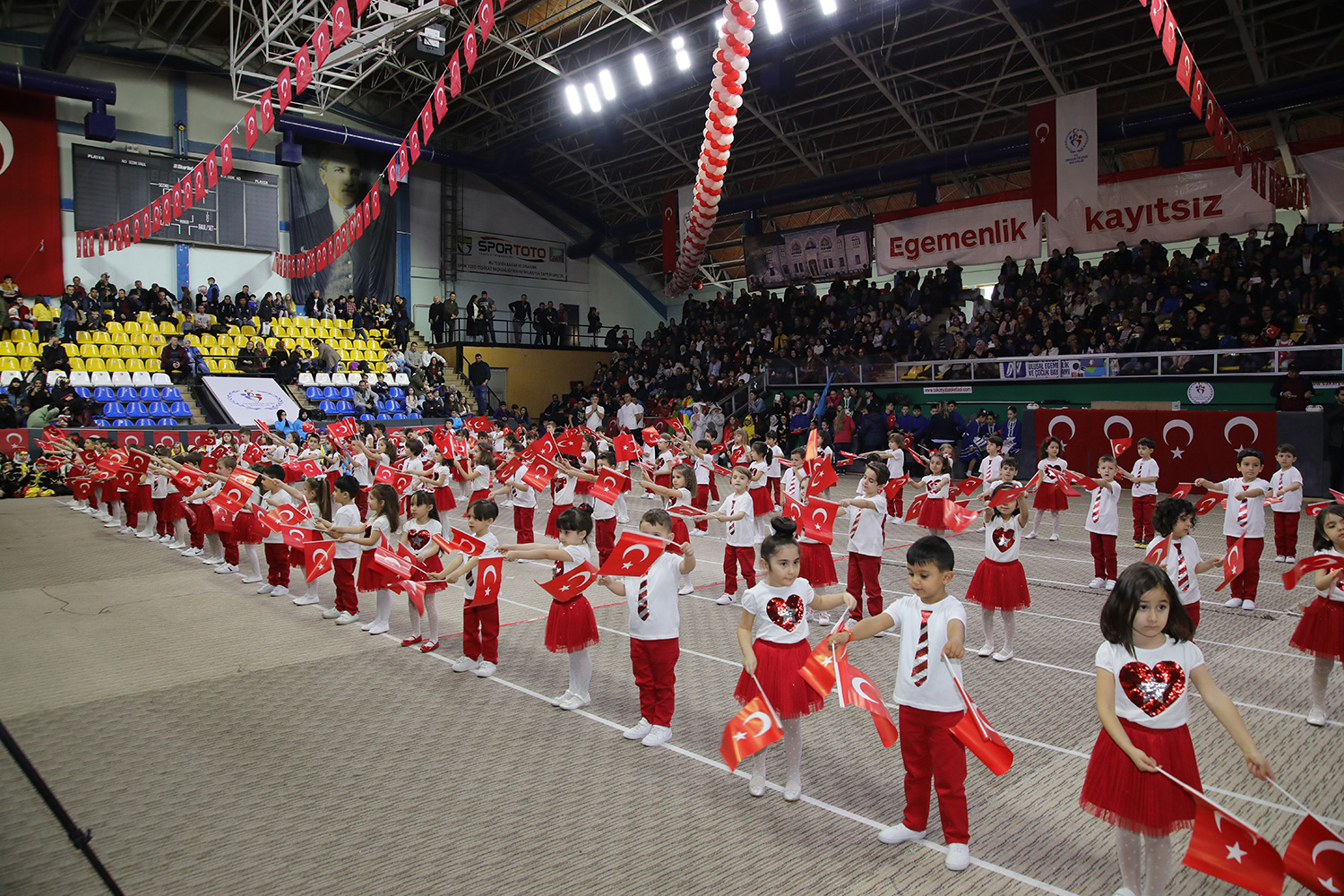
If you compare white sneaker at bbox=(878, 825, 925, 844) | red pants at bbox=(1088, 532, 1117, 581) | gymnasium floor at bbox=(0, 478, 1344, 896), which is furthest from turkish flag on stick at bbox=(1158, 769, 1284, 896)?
red pants at bbox=(1088, 532, 1117, 581)

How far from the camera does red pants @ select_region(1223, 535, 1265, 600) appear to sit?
798 cm

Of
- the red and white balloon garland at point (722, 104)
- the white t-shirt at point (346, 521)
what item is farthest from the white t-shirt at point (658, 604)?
the red and white balloon garland at point (722, 104)

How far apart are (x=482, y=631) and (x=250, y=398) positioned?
1816cm

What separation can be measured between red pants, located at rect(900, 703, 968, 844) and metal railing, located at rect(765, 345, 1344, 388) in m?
15.2

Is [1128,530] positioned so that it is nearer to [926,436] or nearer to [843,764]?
[926,436]

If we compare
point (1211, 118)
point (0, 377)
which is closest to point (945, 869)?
point (1211, 118)

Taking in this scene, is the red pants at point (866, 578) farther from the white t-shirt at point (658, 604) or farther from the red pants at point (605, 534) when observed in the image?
the red pants at point (605, 534)

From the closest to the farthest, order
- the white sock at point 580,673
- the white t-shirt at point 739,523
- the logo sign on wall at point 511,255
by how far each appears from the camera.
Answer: the white sock at point 580,673 < the white t-shirt at point 739,523 < the logo sign on wall at point 511,255

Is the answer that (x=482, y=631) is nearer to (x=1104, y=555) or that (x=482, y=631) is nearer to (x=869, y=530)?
(x=869, y=530)

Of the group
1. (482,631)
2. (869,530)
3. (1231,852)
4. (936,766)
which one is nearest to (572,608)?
(482,631)

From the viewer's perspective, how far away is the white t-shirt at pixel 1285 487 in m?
8.88

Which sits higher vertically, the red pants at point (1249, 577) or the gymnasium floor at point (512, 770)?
the red pants at point (1249, 577)

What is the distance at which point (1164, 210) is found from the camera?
18.8 metres

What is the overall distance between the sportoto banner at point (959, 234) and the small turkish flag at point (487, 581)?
18.4 m
